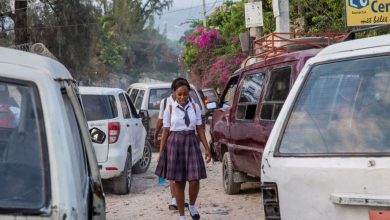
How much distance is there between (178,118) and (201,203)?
72.8 inches

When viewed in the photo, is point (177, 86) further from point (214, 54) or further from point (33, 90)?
point (214, 54)

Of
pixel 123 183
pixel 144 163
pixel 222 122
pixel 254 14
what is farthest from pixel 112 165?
pixel 254 14

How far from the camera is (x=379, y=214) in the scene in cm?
277

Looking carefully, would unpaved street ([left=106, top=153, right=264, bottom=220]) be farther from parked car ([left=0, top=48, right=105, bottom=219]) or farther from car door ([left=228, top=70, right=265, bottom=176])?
parked car ([left=0, top=48, right=105, bottom=219])

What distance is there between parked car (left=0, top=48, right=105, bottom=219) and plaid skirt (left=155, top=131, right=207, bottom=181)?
3.90 m

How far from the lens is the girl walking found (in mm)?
6418

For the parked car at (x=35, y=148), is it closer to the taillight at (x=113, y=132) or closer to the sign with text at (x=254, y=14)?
the taillight at (x=113, y=132)

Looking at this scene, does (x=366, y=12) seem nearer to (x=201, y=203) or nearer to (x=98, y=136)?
(x=201, y=203)

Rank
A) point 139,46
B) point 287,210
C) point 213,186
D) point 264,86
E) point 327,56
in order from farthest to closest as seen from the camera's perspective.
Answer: point 139,46
point 213,186
point 264,86
point 327,56
point 287,210

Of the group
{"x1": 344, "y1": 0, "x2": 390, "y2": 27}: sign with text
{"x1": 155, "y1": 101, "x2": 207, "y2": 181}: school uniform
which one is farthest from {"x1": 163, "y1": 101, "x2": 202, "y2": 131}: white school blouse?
{"x1": 344, "y1": 0, "x2": 390, "y2": 27}: sign with text

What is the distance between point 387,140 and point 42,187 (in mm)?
1728

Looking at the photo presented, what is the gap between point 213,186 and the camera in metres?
9.27

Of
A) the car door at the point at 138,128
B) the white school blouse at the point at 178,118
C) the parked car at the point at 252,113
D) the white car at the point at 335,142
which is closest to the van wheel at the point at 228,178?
the parked car at the point at 252,113

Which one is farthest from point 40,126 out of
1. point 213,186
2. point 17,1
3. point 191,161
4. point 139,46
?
point 139,46
